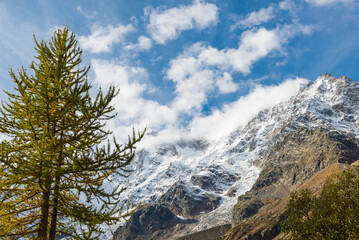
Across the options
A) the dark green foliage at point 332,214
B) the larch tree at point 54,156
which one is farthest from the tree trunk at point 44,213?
the dark green foliage at point 332,214

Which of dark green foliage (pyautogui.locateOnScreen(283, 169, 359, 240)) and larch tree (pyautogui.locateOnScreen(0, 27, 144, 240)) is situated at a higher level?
larch tree (pyautogui.locateOnScreen(0, 27, 144, 240))

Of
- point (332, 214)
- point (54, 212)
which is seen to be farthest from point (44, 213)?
point (332, 214)

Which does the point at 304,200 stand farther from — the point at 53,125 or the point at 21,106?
the point at 21,106

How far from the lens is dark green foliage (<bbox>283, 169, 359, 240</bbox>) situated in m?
13.7

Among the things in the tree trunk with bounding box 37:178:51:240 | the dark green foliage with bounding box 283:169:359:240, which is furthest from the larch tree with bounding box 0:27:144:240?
the dark green foliage with bounding box 283:169:359:240

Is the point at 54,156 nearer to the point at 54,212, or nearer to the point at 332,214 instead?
the point at 54,212

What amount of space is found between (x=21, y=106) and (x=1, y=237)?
4478mm

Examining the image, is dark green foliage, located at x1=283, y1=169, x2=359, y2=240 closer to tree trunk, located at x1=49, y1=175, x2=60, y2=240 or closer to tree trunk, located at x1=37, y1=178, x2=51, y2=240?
tree trunk, located at x1=49, y1=175, x2=60, y2=240

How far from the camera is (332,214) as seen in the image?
1457cm

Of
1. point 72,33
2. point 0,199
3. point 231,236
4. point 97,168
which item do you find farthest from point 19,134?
point 231,236

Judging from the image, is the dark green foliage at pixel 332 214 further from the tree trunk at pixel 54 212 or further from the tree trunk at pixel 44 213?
the tree trunk at pixel 44 213

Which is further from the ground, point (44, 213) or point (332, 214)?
point (44, 213)

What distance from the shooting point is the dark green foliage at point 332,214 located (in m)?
13.7

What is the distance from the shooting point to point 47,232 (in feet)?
31.8
